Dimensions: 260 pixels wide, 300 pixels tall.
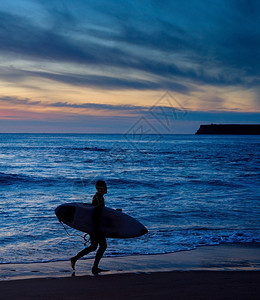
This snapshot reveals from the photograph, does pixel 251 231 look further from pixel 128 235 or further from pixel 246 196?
pixel 246 196

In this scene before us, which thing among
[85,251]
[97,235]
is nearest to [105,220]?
[97,235]

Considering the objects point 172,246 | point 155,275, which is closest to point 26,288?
point 155,275

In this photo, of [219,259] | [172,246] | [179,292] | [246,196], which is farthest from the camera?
[246,196]

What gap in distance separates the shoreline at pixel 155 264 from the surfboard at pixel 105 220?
58 centimetres

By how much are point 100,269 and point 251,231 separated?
514cm

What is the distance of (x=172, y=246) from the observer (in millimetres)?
7652

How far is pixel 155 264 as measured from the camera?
20.8ft

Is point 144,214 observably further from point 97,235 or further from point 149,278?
point 149,278

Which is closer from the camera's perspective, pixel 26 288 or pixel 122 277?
pixel 26 288

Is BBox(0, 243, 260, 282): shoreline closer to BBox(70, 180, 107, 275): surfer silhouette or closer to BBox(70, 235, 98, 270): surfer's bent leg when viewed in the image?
BBox(70, 235, 98, 270): surfer's bent leg

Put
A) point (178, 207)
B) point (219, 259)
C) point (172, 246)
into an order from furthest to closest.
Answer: point (178, 207) < point (172, 246) < point (219, 259)

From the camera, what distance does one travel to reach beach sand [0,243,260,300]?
4383 mm

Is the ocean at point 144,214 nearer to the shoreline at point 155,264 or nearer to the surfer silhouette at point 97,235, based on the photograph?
the shoreline at point 155,264

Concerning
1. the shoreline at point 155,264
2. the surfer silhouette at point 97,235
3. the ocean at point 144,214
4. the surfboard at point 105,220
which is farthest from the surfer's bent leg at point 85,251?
the ocean at point 144,214
